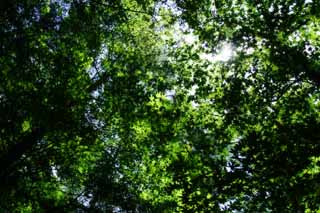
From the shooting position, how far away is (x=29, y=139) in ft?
60.9

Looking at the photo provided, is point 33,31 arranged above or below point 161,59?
below

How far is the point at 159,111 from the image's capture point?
17172 millimetres

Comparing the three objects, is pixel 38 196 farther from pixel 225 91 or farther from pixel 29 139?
pixel 225 91

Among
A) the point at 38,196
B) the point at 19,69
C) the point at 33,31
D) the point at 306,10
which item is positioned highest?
the point at 306,10

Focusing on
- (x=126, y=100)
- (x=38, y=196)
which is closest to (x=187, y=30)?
(x=126, y=100)

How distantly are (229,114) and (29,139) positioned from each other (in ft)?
34.3

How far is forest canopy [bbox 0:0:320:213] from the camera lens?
1095 cm

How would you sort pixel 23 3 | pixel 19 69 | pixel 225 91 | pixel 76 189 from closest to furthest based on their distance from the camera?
1. pixel 23 3
2. pixel 19 69
3. pixel 225 91
4. pixel 76 189

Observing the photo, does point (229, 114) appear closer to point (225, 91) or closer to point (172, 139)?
point (225, 91)

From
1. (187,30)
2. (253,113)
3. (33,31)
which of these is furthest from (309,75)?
(33,31)

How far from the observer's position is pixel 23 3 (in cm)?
1266

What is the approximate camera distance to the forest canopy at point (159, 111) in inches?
431

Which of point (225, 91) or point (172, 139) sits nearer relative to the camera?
point (225, 91)

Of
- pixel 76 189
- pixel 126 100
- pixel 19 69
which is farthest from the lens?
pixel 76 189
